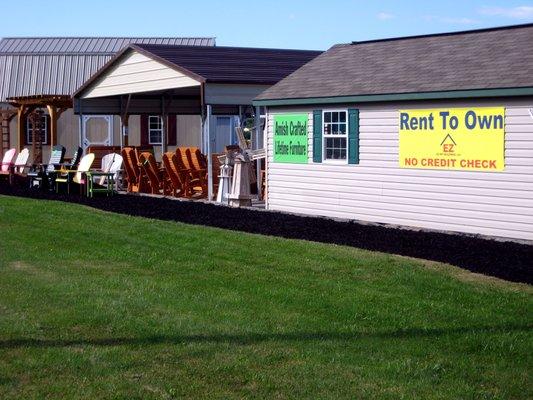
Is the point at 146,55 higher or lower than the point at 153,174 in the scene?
higher

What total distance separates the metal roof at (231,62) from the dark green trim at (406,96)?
194cm

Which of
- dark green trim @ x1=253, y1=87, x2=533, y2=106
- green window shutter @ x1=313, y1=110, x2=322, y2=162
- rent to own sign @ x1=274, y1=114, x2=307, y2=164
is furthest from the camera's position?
rent to own sign @ x1=274, y1=114, x2=307, y2=164

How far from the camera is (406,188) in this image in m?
17.0

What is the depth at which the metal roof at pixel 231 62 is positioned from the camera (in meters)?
21.6

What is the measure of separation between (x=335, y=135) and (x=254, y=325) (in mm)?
10541

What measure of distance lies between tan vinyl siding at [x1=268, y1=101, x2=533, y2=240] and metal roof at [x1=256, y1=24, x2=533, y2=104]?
0.38 metres

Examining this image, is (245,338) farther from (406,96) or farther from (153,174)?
(153,174)

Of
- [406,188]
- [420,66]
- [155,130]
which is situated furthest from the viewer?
[155,130]

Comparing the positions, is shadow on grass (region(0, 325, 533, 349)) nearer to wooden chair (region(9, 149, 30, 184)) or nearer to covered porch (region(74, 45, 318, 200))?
covered porch (region(74, 45, 318, 200))

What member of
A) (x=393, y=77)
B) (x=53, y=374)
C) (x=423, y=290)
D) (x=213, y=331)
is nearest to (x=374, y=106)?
(x=393, y=77)

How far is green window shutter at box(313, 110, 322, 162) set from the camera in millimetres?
18859

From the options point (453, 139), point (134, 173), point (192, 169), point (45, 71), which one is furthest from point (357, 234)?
point (45, 71)

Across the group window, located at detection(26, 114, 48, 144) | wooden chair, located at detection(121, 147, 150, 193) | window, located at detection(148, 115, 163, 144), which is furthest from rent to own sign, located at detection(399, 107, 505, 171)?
window, located at detection(26, 114, 48, 144)

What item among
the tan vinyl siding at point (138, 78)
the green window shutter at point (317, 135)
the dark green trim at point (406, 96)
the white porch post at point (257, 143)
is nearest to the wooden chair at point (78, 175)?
the tan vinyl siding at point (138, 78)
